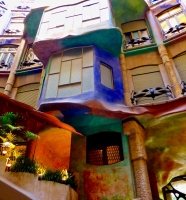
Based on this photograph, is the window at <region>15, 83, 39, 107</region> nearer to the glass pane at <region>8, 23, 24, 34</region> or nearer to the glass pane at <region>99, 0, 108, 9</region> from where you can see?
the glass pane at <region>99, 0, 108, 9</region>

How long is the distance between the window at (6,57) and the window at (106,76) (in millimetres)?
6575

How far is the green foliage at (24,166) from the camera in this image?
5286 mm

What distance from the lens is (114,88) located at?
29.8 ft

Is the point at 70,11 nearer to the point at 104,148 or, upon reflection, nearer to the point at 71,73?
the point at 71,73

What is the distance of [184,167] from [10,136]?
7625 mm

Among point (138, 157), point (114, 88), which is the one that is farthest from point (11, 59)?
point (138, 157)

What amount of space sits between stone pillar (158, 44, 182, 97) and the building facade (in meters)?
0.04

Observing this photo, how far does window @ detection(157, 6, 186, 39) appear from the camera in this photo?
37.2 ft

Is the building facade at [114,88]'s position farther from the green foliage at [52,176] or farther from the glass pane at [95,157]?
the green foliage at [52,176]

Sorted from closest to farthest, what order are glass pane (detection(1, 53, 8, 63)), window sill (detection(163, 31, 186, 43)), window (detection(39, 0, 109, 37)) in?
1. window sill (detection(163, 31, 186, 43))
2. window (detection(39, 0, 109, 37))
3. glass pane (detection(1, 53, 8, 63))

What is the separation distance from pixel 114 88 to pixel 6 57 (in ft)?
27.4

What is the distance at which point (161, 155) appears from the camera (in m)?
8.94

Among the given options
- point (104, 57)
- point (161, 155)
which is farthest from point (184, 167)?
point (104, 57)

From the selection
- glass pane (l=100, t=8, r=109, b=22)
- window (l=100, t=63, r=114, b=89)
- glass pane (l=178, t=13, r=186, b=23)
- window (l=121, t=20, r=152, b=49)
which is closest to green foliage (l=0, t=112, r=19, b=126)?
window (l=100, t=63, r=114, b=89)
